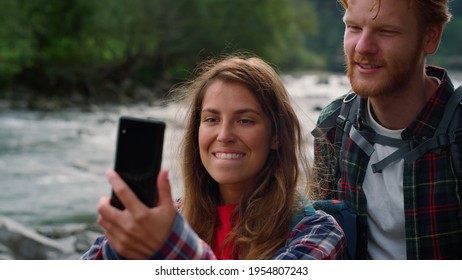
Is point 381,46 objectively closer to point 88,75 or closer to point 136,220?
point 136,220

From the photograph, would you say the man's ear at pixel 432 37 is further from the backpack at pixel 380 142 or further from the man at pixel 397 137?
the backpack at pixel 380 142

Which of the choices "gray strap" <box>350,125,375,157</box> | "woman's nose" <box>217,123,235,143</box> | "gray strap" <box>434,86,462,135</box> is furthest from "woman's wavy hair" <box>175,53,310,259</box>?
"gray strap" <box>434,86,462,135</box>

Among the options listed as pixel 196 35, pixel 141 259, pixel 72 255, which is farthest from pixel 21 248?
pixel 196 35

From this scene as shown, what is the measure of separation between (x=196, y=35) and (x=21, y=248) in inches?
664

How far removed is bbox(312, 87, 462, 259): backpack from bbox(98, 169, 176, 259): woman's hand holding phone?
75 centimetres

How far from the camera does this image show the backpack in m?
1.55

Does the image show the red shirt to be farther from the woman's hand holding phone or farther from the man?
the woman's hand holding phone

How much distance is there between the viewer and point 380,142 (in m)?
1.69

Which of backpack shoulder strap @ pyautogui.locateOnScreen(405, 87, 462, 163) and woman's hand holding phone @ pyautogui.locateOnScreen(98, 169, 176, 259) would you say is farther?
backpack shoulder strap @ pyautogui.locateOnScreen(405, 87, 462, 163)

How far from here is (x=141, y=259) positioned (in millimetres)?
808

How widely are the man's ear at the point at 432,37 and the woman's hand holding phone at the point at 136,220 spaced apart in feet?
3.75

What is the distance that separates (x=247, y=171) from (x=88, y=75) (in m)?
17.5

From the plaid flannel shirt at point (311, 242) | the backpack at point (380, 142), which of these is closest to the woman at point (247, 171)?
the plaid flannel shirt at point (311, 242)

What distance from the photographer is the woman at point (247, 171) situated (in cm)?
125
